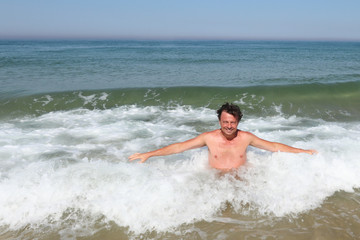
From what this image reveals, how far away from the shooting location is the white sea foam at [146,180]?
334 cm

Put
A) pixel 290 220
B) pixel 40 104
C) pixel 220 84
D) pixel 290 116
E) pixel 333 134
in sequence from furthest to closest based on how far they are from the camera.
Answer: pixel 220 84 < pixel 40 104 < pixel 290 116 < pixel 333 134 < pixel 290 220

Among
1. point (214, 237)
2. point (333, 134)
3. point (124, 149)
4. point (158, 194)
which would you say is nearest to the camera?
point (214, 237)

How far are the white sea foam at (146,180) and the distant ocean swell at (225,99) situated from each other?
2686 mm

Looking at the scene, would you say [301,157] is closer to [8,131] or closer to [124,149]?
[124,149]

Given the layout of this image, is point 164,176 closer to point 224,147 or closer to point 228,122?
point 224,147

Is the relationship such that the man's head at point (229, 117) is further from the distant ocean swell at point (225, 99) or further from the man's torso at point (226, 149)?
the distant ocean swell at point (225, 99)

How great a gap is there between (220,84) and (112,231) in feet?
33.8

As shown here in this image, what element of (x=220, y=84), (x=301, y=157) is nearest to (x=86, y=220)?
(x=301, y=157)

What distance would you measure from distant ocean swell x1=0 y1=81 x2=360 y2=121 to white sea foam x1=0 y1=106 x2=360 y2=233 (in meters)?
2.69

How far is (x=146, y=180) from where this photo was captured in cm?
400

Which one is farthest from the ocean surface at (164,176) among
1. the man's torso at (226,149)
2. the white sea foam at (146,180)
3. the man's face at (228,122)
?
the man's face at (228,122)

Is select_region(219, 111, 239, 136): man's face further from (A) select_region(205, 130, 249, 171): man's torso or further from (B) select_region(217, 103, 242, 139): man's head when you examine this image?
(A) select_region(205, 130, 249, 171): man's torso

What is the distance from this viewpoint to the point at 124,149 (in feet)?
18.7

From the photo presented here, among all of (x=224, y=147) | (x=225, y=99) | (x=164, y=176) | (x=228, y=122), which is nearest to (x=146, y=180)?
(x=164, y=176)
